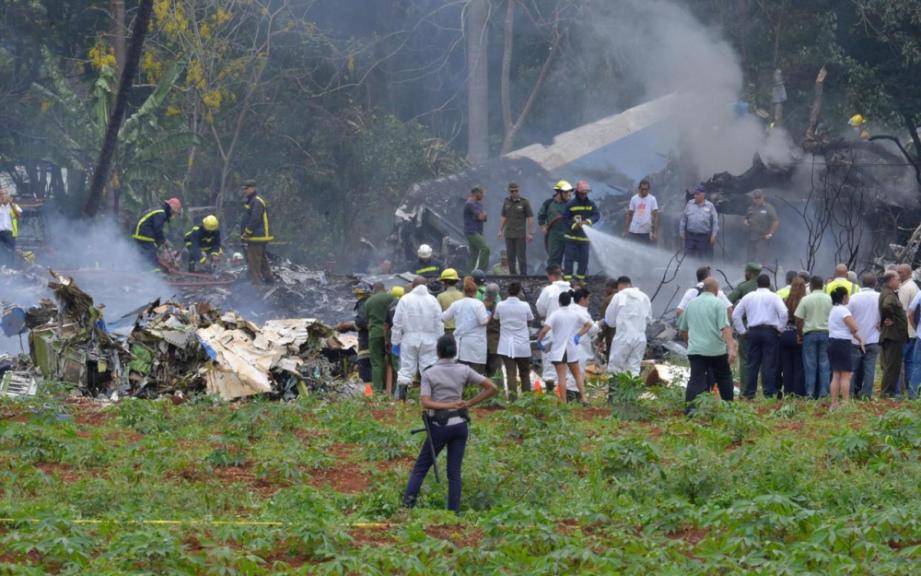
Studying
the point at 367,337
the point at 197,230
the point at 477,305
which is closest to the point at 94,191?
the point at 197,230

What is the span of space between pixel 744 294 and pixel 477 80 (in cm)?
2074

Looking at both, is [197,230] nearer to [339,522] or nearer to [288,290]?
[288,290]

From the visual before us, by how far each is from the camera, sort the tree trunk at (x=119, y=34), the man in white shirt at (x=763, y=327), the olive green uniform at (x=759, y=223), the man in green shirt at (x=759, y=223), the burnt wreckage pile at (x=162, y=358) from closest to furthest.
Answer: the man in white shirt at (x=763, y=327) → the burnt wreckage pile at (x=162, y=358) → the man in green shirt at (x=759, y=223) → the olive green uniform at (x=759, y=223) → the tree trunk at (x=119, y=34)

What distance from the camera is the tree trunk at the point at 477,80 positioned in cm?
3712

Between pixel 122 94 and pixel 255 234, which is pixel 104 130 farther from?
pixel 122 94

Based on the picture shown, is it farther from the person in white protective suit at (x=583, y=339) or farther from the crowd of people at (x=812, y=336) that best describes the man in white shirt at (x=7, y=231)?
the crowd of people at (x=812, y=336)

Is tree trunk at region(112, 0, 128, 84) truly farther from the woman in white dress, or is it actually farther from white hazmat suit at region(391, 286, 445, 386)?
the woman in white dress

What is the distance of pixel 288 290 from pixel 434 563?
16091mm

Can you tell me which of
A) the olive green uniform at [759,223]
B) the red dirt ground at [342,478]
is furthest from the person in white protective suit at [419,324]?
the olive green uniform at [759,223]

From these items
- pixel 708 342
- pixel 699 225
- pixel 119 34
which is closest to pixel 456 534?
pixel 708 342

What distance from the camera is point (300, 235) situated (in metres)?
36.4

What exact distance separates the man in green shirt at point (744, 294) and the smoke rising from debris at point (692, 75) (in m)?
11.3

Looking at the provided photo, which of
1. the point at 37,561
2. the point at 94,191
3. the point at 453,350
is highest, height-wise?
the point at 94,191

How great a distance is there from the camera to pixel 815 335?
16297 mm
